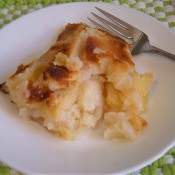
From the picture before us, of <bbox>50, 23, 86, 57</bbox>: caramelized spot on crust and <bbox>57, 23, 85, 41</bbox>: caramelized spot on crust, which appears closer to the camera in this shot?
<bbox>50, 23, 86, 57</bbox>: caramelized spot on crust

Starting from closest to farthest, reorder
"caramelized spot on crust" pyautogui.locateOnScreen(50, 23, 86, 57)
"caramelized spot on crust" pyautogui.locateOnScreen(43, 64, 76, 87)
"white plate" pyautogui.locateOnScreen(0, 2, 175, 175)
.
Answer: "white plate" pyautogui.locateOnScreen(0, 2, 175, 175) < "caramelized spot on crust" pyautogui.locateOnScreen(43, 64, 76, 87) < "caramelized spot on crust" pyautogui.locateOnScreen(50, 23, 86, 57)

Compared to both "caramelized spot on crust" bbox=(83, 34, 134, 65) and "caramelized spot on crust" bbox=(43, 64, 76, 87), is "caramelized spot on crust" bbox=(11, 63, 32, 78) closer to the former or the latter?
"caramelized spot on crust" bbox=(43, 64, 76, 87)

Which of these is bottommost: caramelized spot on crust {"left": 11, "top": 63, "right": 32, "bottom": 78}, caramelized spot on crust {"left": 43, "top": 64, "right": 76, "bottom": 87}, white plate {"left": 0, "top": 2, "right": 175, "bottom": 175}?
white plate {"left": 0, "top": 2, "right": 175, "bottom": 175}

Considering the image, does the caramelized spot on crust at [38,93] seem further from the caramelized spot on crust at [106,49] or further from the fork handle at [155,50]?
the fork handle at [155,50]

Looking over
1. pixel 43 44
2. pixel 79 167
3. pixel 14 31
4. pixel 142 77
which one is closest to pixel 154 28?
pixel 142 77

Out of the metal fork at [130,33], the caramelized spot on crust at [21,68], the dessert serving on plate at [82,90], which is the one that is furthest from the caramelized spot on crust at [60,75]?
the metal fork at [130,33]

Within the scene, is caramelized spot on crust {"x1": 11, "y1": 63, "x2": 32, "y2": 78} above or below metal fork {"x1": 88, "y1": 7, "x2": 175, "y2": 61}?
above

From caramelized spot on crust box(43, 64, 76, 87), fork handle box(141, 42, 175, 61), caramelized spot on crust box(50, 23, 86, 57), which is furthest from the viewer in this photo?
fork handle box(141, 42, 175, 61)

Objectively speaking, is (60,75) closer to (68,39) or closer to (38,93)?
(38,93)

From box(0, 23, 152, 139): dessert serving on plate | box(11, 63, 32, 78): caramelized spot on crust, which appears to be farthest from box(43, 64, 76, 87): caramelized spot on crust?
box(11, 63, 32, 78): caramelized spot on crust

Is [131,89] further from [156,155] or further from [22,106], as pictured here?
[22,106]
